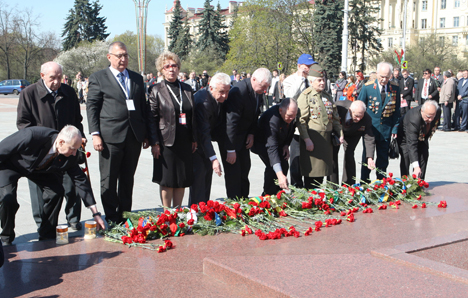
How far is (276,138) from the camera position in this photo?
215 inches

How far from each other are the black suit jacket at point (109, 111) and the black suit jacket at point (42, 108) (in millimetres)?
377

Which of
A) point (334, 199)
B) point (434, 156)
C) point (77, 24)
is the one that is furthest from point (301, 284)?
point (77, 24)

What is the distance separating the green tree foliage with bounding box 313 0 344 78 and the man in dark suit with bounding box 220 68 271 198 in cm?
4256

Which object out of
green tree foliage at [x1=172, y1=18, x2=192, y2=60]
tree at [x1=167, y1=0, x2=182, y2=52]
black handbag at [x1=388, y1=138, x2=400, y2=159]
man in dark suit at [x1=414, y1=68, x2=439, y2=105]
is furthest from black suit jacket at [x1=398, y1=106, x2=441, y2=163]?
tree at [x1=167, y1=0, x2=182, y2=52]

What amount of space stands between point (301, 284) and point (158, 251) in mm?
1361

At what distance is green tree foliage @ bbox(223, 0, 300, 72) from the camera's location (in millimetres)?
48344

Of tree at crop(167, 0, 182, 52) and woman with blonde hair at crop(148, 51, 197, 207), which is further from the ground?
tree at crop(167, 0, 182, 52)

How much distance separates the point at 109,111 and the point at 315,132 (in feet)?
8.03

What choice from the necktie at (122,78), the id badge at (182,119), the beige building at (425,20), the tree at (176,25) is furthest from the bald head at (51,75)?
the beige building at (425,20)

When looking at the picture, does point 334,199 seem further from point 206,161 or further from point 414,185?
point 206,161

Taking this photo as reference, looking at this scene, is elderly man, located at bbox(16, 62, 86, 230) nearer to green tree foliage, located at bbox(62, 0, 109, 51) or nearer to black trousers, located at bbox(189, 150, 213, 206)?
black trousers, located at bbox(189, 150, 213, 206)

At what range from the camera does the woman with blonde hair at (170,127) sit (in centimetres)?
497

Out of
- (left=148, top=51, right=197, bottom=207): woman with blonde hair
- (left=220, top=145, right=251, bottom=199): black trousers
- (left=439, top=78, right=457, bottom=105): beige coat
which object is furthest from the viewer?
(left=439, top=78, right=457, bottom=105): beige coat

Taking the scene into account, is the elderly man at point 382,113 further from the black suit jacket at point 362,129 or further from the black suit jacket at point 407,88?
the black suit jacket at point 407,88
